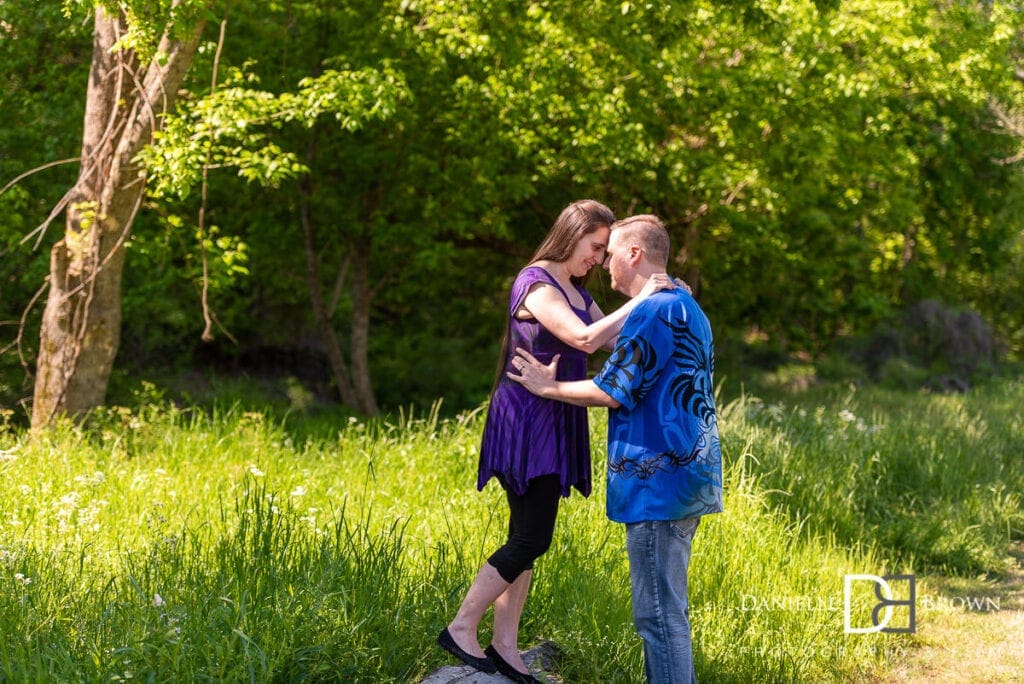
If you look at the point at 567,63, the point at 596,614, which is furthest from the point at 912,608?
the point at 567,63

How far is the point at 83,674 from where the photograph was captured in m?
3.82

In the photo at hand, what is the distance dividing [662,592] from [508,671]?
820 millimetres

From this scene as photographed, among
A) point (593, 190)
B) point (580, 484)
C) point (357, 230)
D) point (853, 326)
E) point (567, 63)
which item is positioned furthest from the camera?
point (853, 326)

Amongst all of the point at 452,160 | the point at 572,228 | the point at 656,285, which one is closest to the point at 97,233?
the point at 452,160

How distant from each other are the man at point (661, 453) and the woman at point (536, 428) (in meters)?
0.24

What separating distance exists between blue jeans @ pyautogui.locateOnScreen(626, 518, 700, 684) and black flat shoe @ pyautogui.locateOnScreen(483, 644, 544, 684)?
1.92ft

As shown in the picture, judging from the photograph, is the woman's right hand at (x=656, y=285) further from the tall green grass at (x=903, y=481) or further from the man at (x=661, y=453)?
the tall green grass at (x=903, y=481)

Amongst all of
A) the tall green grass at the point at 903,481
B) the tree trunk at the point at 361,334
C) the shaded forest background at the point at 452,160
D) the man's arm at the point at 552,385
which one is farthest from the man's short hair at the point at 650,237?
the tree trunk at the point at 361,334

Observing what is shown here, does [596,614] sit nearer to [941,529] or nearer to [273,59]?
[941,529]

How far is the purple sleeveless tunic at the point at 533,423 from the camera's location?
4141 mm

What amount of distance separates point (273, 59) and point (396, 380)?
19.7ft

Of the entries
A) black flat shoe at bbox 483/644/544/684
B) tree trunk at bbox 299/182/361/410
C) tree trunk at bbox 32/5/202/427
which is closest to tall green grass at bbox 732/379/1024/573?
black flat shoe at bbox 483/644/544/684

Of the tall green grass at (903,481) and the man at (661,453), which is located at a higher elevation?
the man at (661,453)

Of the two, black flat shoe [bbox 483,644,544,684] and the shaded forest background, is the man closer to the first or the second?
black flat shoe [bbox 483,644,544,684]
